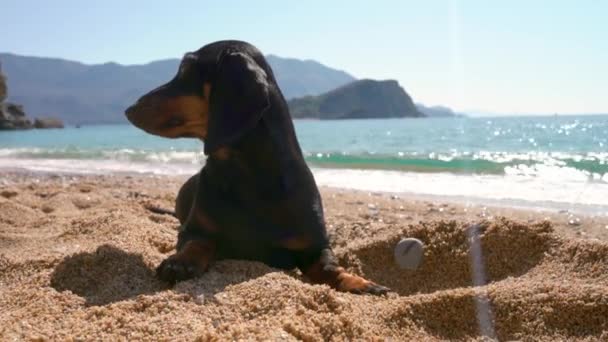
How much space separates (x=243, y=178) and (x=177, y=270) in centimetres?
57

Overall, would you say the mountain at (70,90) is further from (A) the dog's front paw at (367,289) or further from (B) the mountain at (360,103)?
(A) the dog's front paw at (367,289)

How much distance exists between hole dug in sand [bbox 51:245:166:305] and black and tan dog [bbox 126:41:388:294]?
0.20 metres

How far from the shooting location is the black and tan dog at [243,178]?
2.93 metres

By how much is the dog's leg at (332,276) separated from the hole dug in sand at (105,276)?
71 centimetres

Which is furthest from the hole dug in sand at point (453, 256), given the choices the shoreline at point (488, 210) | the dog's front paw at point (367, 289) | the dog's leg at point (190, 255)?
the shoreline at point (488, 210)

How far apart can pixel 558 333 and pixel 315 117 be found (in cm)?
10697

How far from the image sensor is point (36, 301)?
2537 mm

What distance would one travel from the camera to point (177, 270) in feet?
8.96

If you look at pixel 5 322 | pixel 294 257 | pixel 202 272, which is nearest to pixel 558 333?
pixel 294 257

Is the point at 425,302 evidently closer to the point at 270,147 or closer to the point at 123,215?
the point at 270,147

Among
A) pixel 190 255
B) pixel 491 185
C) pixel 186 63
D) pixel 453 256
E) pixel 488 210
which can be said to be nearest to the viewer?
pixel 190 255

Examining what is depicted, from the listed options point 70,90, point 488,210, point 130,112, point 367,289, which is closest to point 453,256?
point 367,289

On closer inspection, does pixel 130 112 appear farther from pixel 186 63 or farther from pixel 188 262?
pixel 188 262

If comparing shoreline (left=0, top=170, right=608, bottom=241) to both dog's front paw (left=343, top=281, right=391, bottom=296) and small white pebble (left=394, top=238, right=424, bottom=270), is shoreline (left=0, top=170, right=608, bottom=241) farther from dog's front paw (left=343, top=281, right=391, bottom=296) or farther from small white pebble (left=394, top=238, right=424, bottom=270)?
dog's front paw (left=343, top=281, right=391, bottom=296)
